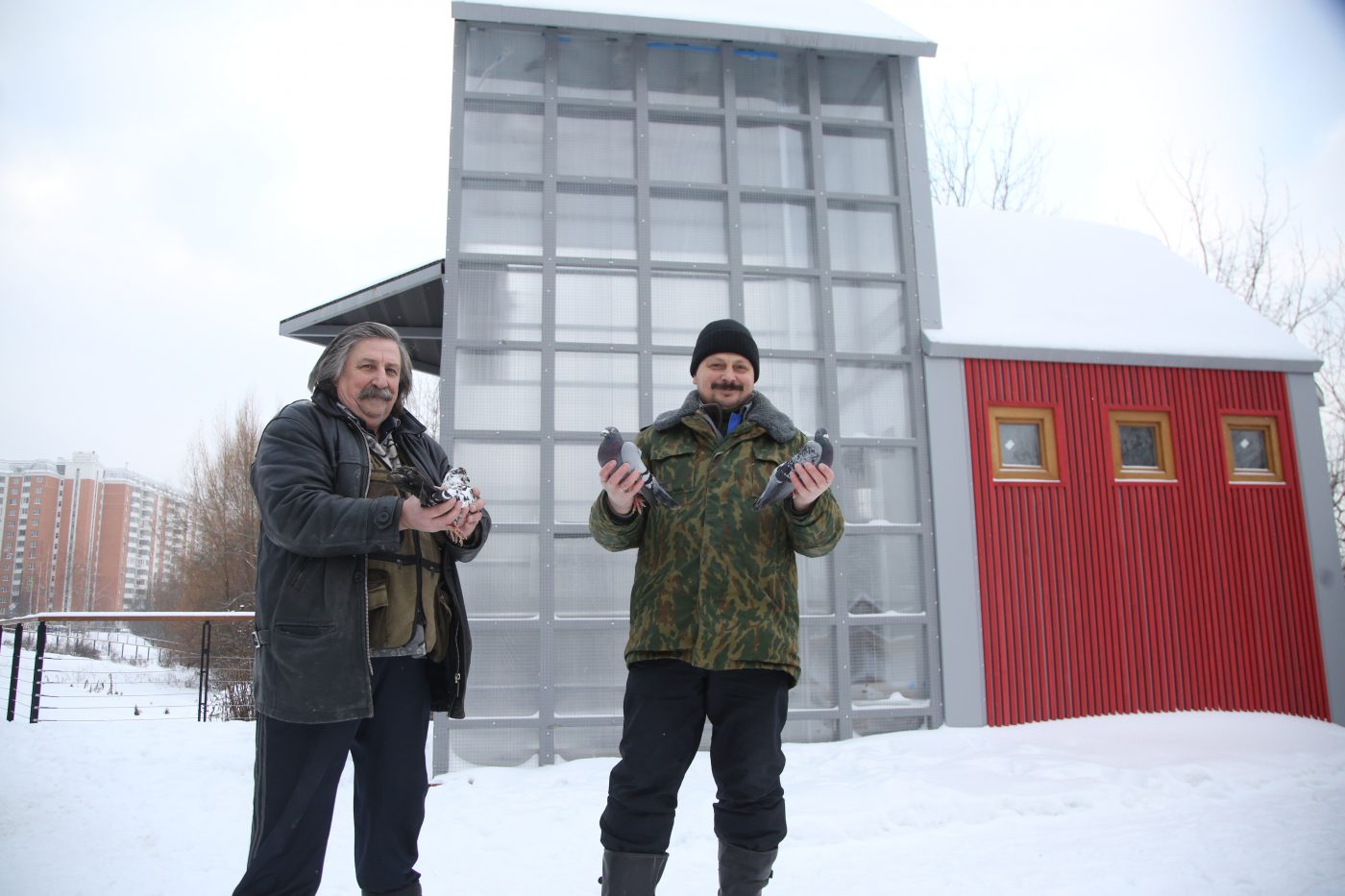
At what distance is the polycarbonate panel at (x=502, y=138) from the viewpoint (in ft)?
17.2

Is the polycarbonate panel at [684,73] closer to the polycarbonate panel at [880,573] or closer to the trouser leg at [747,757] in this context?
the polycarbonate panel at [880,573]

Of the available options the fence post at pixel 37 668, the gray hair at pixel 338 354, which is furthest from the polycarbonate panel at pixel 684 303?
the fence post at pixel 37 668

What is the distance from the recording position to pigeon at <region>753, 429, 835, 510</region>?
2035 millimetres

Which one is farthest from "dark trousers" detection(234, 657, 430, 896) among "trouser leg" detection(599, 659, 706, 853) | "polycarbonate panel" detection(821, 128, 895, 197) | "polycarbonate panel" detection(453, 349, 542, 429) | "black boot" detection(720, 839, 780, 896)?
"polycarbonate panel" detection(821, 128, 895, 197)

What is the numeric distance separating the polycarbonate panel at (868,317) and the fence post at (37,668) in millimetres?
6749

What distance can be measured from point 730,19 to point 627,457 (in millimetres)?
4346

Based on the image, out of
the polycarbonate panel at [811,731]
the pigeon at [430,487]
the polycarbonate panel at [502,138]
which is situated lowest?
the polycarbonate panel at [811,731]

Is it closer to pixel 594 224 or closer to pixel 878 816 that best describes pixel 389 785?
pixel 878 816

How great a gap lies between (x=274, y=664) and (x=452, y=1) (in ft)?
15.3

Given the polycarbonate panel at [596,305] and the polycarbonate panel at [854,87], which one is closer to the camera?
the polycarbonate panel at [596,305]

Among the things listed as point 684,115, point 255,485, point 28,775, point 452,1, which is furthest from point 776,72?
point 28,775

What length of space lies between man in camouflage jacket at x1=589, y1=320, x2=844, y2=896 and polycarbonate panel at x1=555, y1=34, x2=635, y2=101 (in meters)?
3.71

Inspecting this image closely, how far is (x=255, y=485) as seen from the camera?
194 cm

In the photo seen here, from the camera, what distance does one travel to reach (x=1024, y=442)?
562 cm
